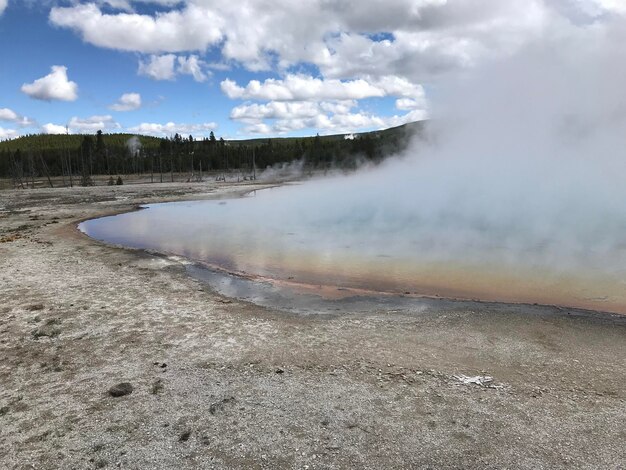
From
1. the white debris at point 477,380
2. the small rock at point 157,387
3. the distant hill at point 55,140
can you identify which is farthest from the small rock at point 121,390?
the distant hill at point 55,140

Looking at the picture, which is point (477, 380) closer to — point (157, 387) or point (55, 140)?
point (157, 387)

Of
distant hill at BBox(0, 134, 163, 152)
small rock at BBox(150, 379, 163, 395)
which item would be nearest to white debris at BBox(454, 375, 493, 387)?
small rock at BBox(150, 379, 163, 395)

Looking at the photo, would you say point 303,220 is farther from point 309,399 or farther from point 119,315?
point 309,399

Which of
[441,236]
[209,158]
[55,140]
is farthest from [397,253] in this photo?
[55,140]

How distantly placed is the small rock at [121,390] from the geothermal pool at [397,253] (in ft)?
16.5

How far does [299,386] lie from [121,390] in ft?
6.96

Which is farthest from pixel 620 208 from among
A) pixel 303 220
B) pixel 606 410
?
pixel 606 410

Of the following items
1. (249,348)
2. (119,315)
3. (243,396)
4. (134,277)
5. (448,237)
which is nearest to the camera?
(243,396)

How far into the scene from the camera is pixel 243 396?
5.30m

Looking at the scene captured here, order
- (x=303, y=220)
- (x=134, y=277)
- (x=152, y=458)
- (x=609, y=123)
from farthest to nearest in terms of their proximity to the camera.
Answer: (x=609, y=123), (x=303, y=220), (x=134, y=277), (x=152, y=458)

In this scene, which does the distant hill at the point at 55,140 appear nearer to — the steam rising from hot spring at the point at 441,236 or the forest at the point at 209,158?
the forest at the point at 209,158

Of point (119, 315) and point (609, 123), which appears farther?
point (609, 123)

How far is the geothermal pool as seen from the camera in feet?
34.0

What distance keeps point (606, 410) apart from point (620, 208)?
78.1ft
